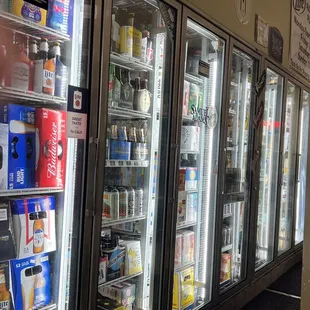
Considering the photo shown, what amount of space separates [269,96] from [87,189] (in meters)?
3.06

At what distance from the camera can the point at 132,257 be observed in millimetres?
2564

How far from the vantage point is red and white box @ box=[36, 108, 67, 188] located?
1.92 meters

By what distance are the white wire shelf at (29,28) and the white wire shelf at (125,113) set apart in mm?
523

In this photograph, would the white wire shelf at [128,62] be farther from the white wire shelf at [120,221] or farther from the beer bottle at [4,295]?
the beer bottle at [4,295]

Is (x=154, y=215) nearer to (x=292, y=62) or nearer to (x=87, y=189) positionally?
(x=87, y=189)

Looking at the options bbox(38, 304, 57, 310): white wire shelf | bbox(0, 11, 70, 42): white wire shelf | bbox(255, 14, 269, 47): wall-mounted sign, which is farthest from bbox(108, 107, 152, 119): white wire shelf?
bbox(255, 14, 269, 47): wall-mounted sign

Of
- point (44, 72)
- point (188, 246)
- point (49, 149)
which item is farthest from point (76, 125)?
point (188, 246)

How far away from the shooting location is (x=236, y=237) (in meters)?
3.74

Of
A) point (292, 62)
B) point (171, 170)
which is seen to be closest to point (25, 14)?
point (171, 170)

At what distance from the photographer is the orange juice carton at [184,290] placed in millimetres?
2953

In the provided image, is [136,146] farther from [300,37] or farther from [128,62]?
[300,37]

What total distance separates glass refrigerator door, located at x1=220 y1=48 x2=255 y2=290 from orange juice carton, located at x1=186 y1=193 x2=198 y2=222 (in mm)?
520

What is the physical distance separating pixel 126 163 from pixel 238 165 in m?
1.65

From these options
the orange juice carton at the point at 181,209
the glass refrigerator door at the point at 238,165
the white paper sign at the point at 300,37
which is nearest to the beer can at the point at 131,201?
the orange juice carton at the point at 181,209
